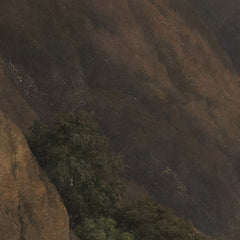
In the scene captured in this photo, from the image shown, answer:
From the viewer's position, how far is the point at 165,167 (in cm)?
2080

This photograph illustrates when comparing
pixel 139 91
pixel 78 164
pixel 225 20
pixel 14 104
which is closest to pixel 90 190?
pixel 78 164

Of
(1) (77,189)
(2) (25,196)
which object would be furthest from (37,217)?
(1) (77,189)

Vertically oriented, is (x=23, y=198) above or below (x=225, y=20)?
below

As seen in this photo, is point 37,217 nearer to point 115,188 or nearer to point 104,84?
point 115,188

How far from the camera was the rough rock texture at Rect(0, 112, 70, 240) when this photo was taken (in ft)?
23.5

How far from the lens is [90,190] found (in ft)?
34.2

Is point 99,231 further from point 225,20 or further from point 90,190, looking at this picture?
point 225,20

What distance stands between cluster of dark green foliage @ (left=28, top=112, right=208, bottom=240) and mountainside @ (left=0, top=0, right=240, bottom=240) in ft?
23.5

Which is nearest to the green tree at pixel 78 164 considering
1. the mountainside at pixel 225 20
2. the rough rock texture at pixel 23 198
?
the rough rock texture at pixel 23 198

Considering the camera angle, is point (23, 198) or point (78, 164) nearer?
point (23, 198)

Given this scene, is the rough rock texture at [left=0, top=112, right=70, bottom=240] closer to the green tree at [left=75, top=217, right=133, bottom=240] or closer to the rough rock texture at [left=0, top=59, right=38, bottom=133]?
the green tree at [left=75, top=217, right=133, bottom=240]

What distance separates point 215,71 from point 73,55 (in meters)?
12.1

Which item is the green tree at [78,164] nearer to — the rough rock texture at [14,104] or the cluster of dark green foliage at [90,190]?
the cluster of dark green foliage at [90,190]

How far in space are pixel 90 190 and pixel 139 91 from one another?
12.9m
